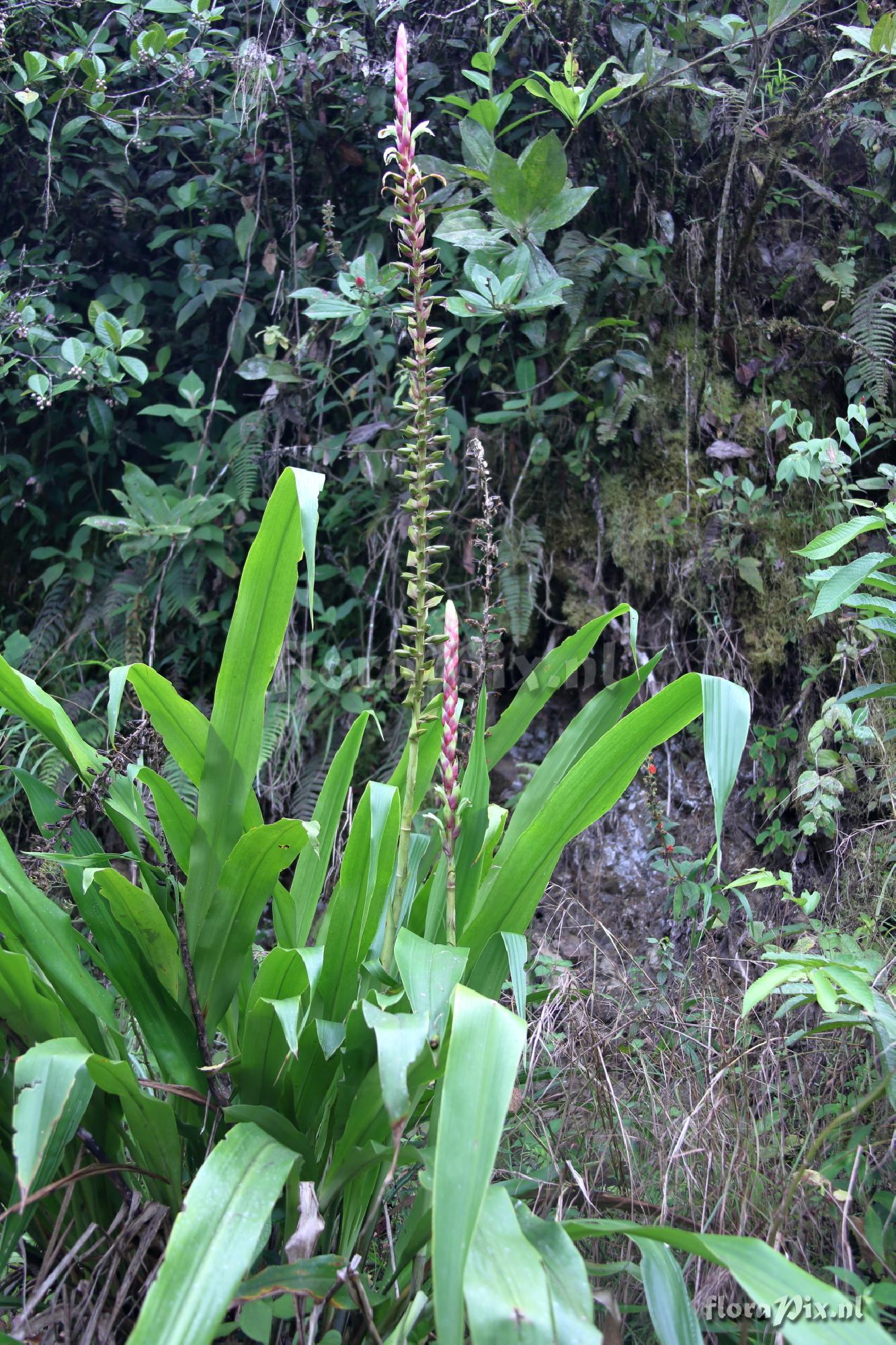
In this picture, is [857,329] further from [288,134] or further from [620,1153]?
[620,1153]

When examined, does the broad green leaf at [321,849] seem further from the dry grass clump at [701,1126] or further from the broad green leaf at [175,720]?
the dry grass clump at [701,1126]

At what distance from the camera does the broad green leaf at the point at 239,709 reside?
1.04m

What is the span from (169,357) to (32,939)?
7.06ft

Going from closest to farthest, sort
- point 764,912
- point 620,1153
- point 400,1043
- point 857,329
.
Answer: point 400,1043, point 620,1153, point 764,912, point 857,329

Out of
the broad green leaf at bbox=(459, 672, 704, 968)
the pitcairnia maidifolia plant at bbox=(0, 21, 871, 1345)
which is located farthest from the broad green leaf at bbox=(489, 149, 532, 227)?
the broad green leaf at bbox=(459, 672, 704, 968)

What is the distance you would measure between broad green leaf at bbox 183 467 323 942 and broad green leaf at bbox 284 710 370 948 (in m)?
0.15

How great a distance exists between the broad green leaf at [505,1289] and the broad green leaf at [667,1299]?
167 millimetres

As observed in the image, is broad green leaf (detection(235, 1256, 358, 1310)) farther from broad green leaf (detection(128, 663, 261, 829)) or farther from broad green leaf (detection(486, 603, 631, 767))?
broad green leaf (detection(486, 603, 631, 767))

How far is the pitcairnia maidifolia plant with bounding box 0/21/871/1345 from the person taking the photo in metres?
A: 0.85

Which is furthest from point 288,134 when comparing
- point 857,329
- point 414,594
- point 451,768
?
point 451,768

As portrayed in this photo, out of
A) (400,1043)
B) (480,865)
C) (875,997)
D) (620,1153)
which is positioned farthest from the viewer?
(620,1153)

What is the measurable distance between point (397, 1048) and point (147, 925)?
0.39 meters

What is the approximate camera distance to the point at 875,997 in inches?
38.9

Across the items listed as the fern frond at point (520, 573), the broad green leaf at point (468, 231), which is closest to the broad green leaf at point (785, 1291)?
the fern frond at point (520, 573)
